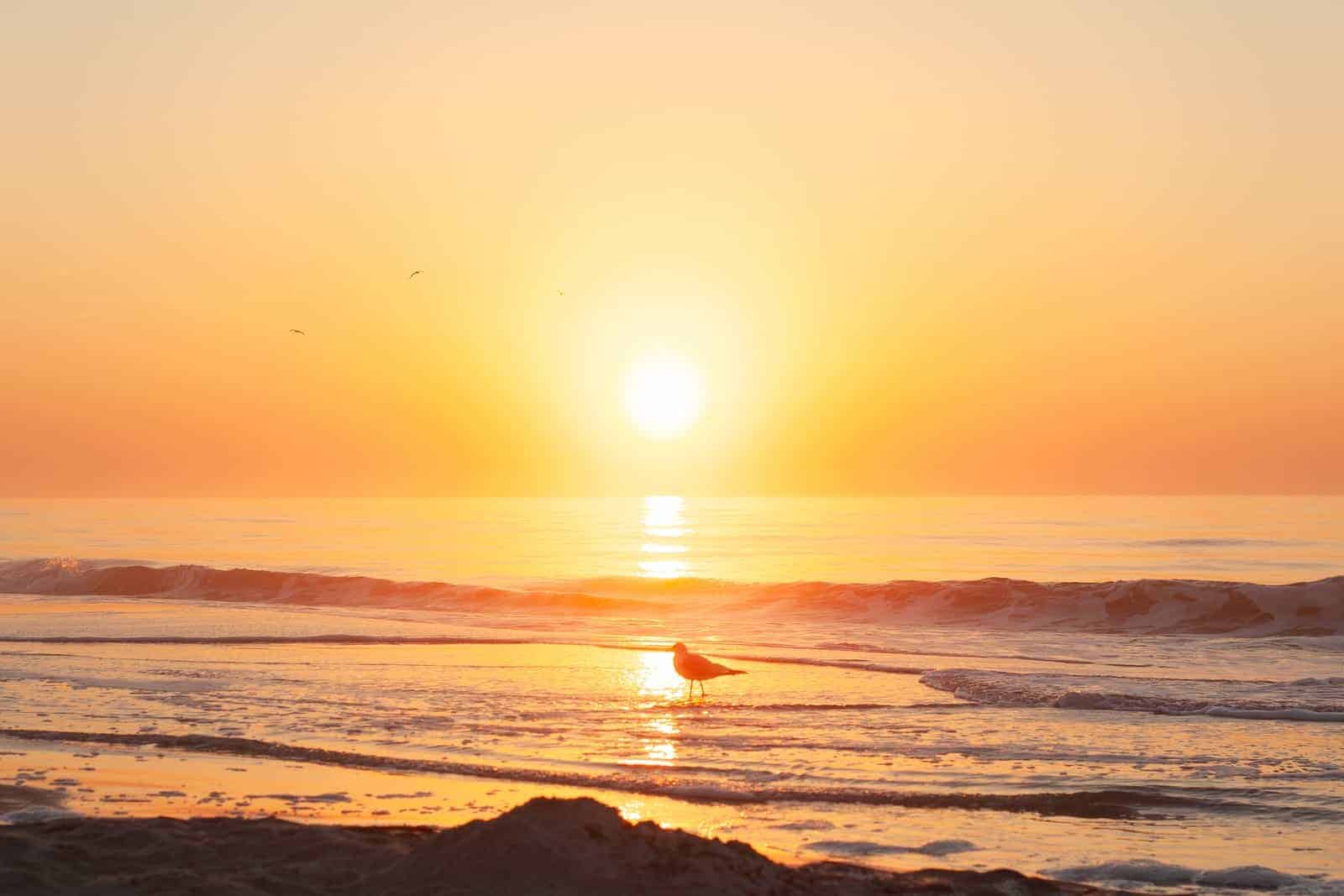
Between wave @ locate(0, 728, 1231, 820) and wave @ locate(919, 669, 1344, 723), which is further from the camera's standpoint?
wave @ locate(919, 669, 1344, 723)

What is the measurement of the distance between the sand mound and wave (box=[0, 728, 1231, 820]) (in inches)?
100

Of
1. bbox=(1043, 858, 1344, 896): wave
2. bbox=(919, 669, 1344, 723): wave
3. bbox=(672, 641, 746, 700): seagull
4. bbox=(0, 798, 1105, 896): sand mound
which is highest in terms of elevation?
bbox=(672, 641, 746, 700): seagull

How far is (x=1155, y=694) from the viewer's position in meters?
18.5

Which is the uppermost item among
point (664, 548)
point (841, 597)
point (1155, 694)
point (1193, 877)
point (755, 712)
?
point (664, 548)

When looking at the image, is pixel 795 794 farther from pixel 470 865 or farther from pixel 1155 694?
pixel 1155 694

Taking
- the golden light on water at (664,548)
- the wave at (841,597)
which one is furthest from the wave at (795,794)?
the golden light on water at (664,548)

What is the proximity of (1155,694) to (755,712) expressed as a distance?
6250 millimetres

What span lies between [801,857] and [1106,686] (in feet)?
36.7

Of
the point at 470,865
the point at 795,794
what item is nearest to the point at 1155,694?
the point at 795,794

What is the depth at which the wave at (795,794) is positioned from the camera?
11500mm

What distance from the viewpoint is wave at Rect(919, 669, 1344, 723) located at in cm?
1686

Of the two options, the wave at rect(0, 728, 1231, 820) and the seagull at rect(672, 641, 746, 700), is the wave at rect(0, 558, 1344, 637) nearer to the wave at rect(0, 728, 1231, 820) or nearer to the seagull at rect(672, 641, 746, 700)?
the seagull at rect(672, 641, 746, 700)

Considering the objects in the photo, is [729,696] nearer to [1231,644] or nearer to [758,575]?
[1231,644]

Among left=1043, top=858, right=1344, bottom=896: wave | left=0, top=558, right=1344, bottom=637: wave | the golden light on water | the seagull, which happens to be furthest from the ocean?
the golden light on water
